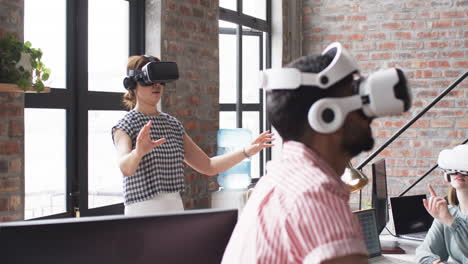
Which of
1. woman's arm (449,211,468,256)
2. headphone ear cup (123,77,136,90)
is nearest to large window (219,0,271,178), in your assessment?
headphone ear cup (123,77,136,90)

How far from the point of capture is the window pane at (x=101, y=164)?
3736 millimetres

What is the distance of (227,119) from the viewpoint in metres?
5.53

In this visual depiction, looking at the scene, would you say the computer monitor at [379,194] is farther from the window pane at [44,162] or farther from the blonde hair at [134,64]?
the window pane at [44,162]

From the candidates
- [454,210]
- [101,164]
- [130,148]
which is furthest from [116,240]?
[101,164]

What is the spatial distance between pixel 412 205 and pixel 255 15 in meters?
3.06

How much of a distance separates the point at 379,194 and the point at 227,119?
244cm

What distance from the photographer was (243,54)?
5.84m

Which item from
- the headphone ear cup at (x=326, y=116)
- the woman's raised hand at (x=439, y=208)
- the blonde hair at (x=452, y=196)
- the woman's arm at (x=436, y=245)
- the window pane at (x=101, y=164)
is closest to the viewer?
the headphone ear cup at (x=326, y=116)

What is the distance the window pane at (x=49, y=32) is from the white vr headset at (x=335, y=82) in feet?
7.66

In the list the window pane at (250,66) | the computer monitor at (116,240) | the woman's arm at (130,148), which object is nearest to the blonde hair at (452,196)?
the woman's arm at (130,148)

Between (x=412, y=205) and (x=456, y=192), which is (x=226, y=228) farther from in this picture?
(x=412, y=205)

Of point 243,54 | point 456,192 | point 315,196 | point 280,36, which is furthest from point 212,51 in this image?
point 315,196

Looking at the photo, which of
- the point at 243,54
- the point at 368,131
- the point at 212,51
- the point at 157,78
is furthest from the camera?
the point at 243,54

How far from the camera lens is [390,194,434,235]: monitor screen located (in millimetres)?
3359
